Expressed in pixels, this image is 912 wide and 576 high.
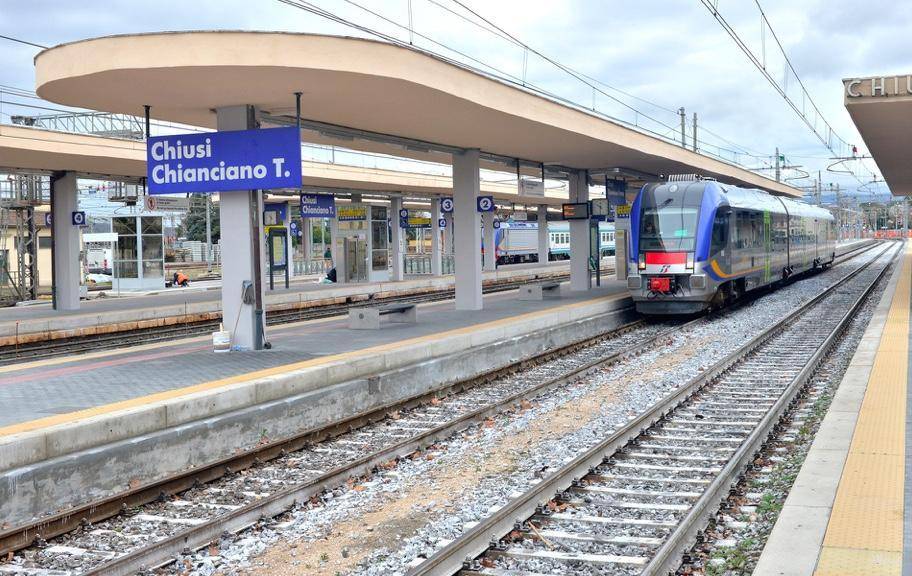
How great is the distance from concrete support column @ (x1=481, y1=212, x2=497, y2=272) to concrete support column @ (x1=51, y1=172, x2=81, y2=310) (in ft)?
63.8

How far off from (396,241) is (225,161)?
2425 cm

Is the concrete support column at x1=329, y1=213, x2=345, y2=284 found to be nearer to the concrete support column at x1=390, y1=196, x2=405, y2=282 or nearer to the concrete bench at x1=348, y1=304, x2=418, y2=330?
the concrete support column at x1=390, y1=196, x2=405, y2=282

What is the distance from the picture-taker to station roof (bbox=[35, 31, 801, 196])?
10.7 meters

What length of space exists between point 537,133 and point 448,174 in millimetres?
17783

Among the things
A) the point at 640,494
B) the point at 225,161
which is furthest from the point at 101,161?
the point at 640,494

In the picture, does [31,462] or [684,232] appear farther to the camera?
[684,232]

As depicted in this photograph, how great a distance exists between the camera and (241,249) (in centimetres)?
1323

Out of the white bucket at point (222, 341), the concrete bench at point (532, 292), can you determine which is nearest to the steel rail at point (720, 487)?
the white bucket at point (222, 341)

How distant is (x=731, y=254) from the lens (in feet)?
69.3

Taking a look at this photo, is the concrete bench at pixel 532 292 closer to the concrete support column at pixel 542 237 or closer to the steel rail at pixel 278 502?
the steel rail at pixel 278 502

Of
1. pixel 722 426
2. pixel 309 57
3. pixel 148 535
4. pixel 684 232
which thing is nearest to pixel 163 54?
pixel 309 57

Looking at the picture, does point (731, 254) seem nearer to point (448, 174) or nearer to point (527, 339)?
point (527, 339)

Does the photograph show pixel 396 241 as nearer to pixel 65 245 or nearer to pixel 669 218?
pixel 65 245

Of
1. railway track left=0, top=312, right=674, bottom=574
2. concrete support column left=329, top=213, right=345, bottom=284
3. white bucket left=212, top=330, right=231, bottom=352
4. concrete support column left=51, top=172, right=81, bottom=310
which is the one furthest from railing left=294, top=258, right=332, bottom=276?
railway track left=0, top=312, right=674, bottom=574
